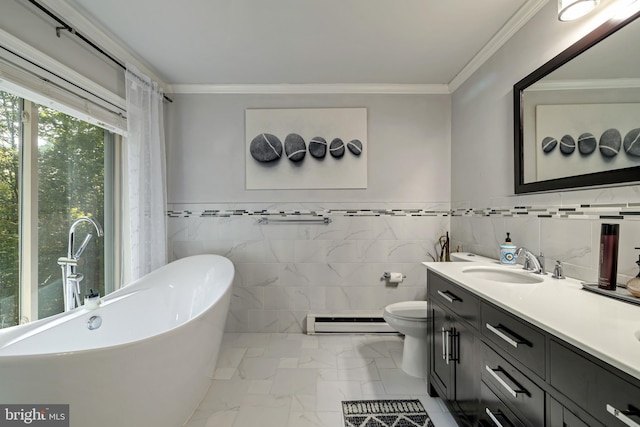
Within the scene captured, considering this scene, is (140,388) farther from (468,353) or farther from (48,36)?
(48,36)

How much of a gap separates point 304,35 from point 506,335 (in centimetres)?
207

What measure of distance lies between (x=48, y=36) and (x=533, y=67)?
9.28 ft

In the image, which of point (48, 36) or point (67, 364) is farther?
point (48, 36)

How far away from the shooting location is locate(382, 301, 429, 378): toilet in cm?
193

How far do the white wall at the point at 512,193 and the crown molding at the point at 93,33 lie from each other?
276 centimetres

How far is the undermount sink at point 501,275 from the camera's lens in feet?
4.82

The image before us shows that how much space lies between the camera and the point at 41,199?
5.54 ft

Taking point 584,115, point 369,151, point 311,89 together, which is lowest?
point 584,115

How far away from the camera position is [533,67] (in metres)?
1.64

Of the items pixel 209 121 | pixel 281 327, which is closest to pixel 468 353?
pixel 281 327

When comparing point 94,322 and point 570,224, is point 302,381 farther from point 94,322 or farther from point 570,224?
point 570,224

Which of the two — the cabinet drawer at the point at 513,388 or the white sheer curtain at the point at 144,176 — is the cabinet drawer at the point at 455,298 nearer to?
the cabinet drawer at the point at 513,388

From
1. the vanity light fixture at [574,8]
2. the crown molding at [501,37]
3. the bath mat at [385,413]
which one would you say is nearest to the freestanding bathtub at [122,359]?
the bath mat at [385,413]

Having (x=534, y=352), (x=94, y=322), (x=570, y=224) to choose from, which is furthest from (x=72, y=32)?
(x=570, y=224)
